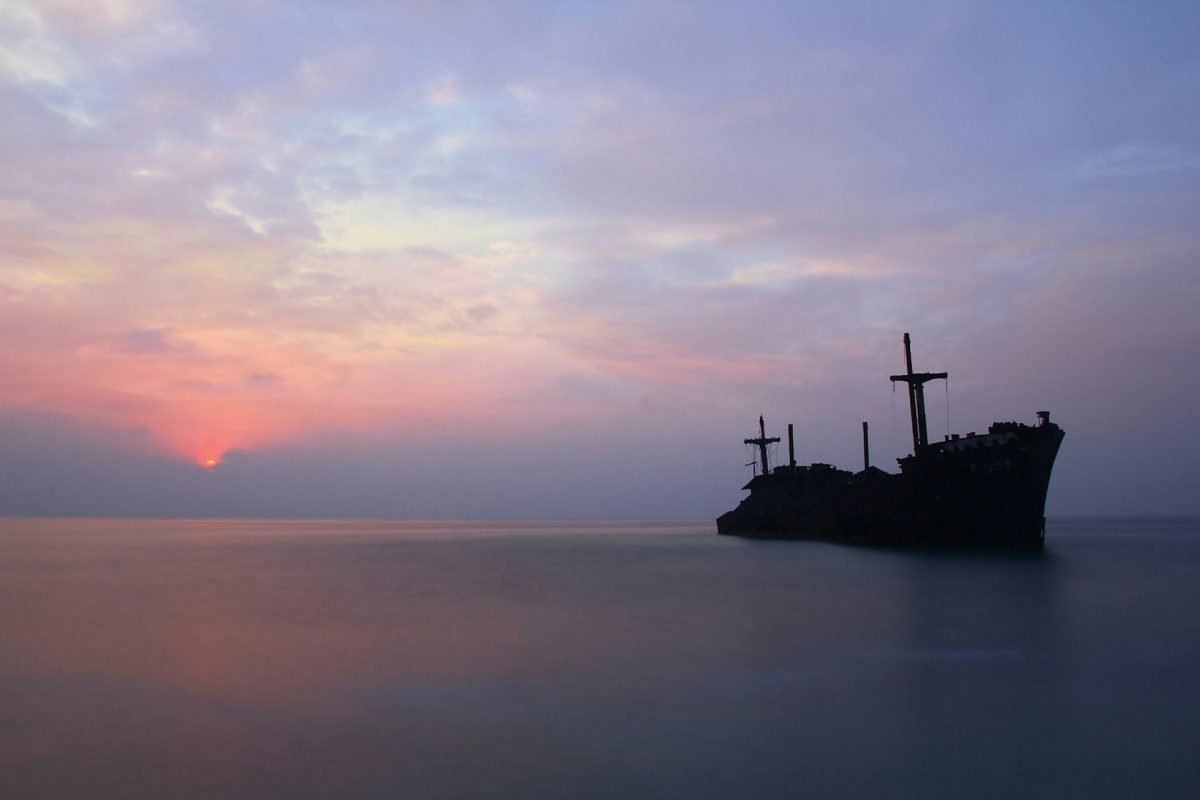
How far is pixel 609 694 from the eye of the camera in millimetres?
12195

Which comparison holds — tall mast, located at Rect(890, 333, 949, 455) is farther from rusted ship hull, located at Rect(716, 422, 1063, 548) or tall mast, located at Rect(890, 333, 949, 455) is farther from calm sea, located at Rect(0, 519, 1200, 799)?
calm sea, located at Rect(0, 519, 1200, 799)

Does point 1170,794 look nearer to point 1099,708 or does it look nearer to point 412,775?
point 1099,708

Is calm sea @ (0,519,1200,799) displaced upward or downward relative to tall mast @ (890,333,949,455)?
downward

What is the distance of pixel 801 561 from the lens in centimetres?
4053

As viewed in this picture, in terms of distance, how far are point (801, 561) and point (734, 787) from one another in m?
33.9

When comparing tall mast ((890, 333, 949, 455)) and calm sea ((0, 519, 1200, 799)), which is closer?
calm sea ((0, 519, 1200, 799))

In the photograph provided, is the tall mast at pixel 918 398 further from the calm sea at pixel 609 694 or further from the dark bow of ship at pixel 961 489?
the calm sea at pixel 609 694

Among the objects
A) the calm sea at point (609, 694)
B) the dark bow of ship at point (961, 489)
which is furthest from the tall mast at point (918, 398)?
the calm sea at point (609, 694)

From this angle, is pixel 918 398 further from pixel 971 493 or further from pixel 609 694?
pixel 609 694

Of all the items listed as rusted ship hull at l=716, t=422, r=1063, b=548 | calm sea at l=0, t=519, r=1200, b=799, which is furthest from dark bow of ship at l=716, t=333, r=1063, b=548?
calm sea at l=0, t=519, r=1200, b=799

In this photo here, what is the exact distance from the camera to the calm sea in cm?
833

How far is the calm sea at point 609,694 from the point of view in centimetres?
833

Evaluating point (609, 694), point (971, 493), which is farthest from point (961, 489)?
point (609, 694)

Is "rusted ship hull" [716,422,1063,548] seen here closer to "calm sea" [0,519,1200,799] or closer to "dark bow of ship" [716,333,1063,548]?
"dark bow of ship" [716,333,1063,548]
